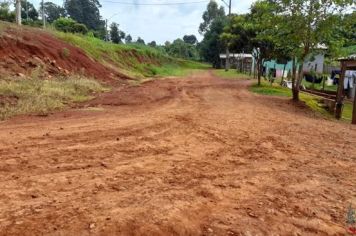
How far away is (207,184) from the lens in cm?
512

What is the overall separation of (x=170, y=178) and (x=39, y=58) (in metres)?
14.2

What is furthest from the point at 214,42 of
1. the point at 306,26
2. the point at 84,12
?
the point at 306,26

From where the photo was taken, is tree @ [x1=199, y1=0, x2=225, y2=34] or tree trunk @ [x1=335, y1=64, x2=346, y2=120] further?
tree @ [x1=199, y1=0, x2=225, y2=34]

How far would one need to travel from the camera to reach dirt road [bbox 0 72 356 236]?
13.1 ft

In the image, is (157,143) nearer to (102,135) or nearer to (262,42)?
(102,135)

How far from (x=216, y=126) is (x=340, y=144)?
2.65 m

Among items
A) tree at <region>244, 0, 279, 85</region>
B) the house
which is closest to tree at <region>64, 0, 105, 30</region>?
the house

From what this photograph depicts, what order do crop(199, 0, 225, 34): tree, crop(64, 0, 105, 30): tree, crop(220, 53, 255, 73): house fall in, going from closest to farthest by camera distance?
1. crop(220, 53, 255, 73): house
2. crop(64, 0, 105, 30): tree
3. crop(199, 0, 225, 34): tree

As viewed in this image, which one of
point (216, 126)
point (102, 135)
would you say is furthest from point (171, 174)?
point (216, 126)

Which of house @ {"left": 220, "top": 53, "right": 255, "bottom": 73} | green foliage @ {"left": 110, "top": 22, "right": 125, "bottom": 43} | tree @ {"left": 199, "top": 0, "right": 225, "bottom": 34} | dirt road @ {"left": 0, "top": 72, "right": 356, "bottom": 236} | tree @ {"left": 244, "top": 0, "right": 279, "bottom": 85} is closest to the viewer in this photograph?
dirt road @ {"left": 0, "top": 72, "right": 356, "bottom": 236}

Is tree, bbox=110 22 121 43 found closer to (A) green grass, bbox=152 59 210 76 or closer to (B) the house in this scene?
(A) green grass, bbox=152 59 210 76

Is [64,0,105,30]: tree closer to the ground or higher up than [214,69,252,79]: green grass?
higher up

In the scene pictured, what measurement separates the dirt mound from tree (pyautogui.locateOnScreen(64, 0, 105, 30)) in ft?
190

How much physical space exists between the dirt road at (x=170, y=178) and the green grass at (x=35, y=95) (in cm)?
100
